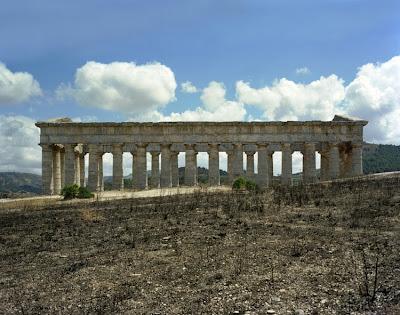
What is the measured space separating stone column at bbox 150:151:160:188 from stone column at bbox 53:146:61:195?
34.6 ft

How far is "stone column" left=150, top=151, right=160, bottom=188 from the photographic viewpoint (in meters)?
54.3

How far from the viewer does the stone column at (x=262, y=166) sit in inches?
2044

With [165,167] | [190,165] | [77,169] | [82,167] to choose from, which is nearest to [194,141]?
[190,165]

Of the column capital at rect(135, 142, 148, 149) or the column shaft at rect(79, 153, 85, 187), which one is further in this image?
the column shaft at rect(79, 153, 85, 187)

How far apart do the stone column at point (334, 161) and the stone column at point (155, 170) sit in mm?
19646

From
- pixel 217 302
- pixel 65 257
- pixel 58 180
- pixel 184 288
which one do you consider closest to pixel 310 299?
pixel 217 302

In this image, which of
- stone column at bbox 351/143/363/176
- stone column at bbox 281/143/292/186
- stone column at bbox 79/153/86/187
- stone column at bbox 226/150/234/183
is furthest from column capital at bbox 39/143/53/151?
stone column at bbox 351/143/363/176

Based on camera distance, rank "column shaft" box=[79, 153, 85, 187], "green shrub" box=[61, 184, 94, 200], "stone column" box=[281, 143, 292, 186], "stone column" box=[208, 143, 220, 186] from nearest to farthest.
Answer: "green shrub" box=[61, 184, 94, 200], "stone column" box=[208, 143, 220, 186], "stone column" box=[281, 143, 292, 186], "column shaft" box=[79, 153, 85, 187]

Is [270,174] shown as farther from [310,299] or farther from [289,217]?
[310,299]

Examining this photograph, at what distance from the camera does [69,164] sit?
5169 cm

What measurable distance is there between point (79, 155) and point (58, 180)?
18.6 ft

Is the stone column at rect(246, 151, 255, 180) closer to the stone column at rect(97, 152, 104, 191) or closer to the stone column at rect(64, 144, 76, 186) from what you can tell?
the stone column at rect(97, 152, 104, 191)

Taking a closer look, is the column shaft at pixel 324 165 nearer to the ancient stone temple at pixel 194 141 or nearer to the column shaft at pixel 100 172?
the ancient stone temple at pixel 194 141

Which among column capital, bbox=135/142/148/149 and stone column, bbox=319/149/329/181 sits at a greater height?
column capital, bbox=135/142/148/149
